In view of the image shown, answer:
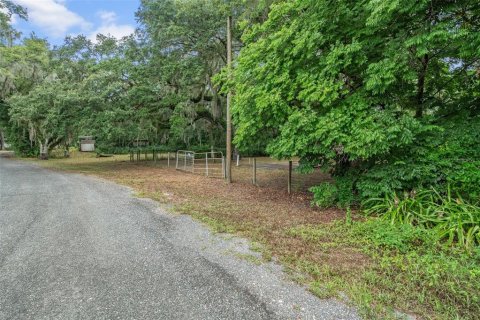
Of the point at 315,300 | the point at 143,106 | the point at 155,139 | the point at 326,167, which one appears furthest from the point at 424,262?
the point at 155,139

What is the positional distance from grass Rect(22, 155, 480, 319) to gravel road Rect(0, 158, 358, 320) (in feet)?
0.86

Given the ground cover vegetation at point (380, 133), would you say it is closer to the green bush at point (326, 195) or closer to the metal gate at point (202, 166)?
the green bush at point (326, 195)

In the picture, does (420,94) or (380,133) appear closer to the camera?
(380,133)

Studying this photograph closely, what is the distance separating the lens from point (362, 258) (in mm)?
3037

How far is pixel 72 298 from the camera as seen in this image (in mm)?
2322

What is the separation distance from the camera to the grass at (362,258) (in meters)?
2.22

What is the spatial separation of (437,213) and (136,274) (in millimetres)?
4233

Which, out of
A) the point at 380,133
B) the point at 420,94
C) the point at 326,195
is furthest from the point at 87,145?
the point at 420,94

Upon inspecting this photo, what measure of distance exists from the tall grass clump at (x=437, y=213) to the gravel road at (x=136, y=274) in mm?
2220

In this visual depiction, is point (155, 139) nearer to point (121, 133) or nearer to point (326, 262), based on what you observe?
point (121, 133)

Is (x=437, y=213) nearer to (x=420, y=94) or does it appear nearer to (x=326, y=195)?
(x=326, y=195)

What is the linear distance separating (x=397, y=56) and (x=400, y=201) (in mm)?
2355

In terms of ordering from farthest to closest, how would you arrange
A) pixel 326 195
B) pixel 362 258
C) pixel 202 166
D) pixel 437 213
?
pixel 202 166, pixel 326 195, pixel 437 213, pixel 362 258

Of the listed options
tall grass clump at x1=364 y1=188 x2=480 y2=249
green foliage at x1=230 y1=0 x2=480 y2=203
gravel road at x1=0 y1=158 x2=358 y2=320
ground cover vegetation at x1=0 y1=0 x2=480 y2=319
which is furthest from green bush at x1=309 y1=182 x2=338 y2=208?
gravel road at x1=0 y1=158 x2=358 y2=320
